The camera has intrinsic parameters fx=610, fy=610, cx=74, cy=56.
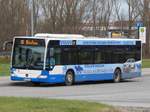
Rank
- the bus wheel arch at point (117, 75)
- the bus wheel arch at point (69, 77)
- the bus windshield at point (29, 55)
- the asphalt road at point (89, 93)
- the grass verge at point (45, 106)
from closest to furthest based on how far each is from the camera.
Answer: the grass verge at point (45, 106) < the asphalt road at point (89, 93) < the bus windshield at point (29, 55) < the bus wheel arch at point (69, 77) < the bus wheel arch at point (117, 75)

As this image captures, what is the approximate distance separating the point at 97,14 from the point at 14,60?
52.1m

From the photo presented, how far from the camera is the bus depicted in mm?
30531

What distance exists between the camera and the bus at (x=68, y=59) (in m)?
30.5

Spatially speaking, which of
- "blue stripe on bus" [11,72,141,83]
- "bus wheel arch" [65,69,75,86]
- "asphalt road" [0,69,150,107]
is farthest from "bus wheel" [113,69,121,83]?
"bus wheel arch" [65,69,75,86]

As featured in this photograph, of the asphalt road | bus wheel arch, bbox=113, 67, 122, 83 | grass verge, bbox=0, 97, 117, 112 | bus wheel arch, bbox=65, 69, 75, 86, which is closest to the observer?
grass verge, bbox=0, 97, 117, 112

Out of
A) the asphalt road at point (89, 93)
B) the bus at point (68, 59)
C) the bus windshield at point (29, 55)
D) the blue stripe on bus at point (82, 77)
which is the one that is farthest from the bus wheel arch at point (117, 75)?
the bus windshield at point (29, 55)

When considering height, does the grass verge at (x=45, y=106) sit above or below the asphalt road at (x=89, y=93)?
above

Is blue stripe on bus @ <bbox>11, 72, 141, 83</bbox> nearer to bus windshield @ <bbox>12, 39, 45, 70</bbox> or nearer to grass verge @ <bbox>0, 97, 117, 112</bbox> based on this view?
bus windshield @ <bbox>12, 39, 45, 70</bbox>

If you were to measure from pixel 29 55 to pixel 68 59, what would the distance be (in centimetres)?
225

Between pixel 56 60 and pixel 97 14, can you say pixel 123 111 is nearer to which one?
pixel 56 60

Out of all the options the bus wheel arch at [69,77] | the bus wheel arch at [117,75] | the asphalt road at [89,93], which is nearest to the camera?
the asphalt road at [89,93]

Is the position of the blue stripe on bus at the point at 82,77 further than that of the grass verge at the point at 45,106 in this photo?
Yes

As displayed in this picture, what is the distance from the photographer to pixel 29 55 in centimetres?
3075

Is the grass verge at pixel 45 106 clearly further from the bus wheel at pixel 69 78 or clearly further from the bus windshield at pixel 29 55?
the bus wheel at pixel 69 78
